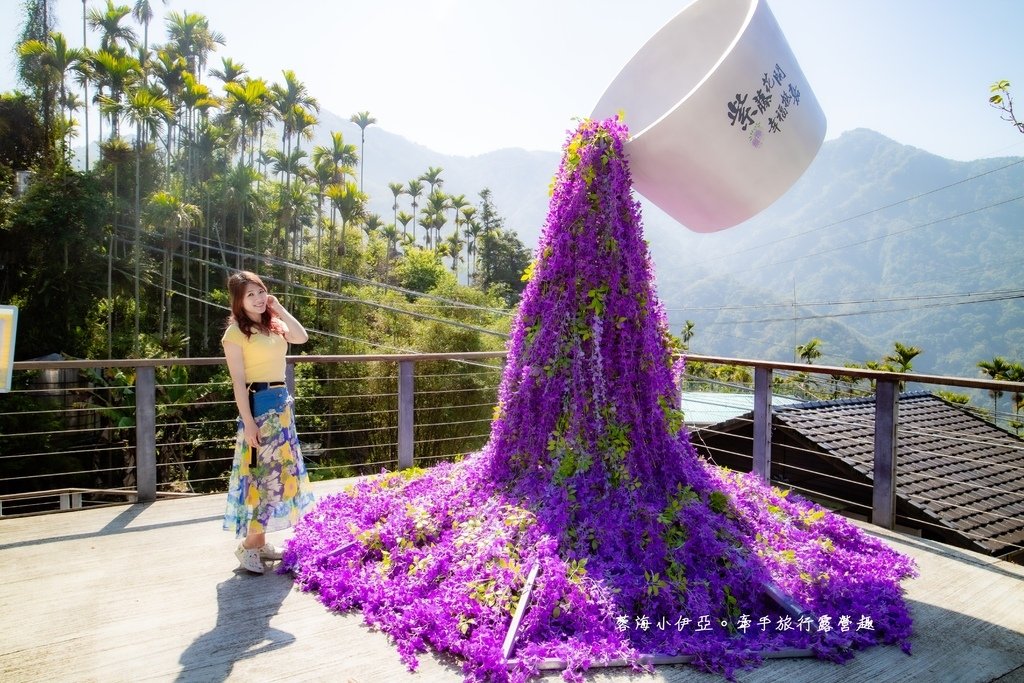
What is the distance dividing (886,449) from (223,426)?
21167mm

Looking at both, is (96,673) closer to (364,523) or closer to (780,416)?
(364,523)

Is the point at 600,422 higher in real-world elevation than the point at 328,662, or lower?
higher

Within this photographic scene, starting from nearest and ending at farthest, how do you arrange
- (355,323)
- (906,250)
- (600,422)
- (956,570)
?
(600,422)
(956,570)
(355,323)
(906,250)

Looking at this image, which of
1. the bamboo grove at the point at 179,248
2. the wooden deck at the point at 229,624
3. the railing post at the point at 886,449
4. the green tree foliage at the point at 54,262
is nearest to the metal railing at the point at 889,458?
the railing post at the point at 886,449

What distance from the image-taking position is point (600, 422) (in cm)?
274

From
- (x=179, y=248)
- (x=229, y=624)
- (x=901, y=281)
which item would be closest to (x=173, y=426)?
(x=179, y=248)

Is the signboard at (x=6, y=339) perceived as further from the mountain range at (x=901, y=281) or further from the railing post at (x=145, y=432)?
the mountain range at (x=901, y=281)

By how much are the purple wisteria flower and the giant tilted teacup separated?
0.25 m

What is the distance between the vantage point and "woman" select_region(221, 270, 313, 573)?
9.18 ft

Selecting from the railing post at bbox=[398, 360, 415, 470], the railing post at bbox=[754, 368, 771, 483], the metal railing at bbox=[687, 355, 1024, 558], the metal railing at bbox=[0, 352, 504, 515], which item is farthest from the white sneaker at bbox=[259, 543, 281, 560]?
the metal railing at bbox=[0, 352, 504, 515]

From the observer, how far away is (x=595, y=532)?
8.26ft

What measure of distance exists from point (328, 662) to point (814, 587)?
185cm

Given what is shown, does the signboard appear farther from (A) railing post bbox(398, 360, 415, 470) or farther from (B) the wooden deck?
(A) railing post bbox(398, 360, 415, 470)

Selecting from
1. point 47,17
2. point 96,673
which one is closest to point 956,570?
point 96,673
